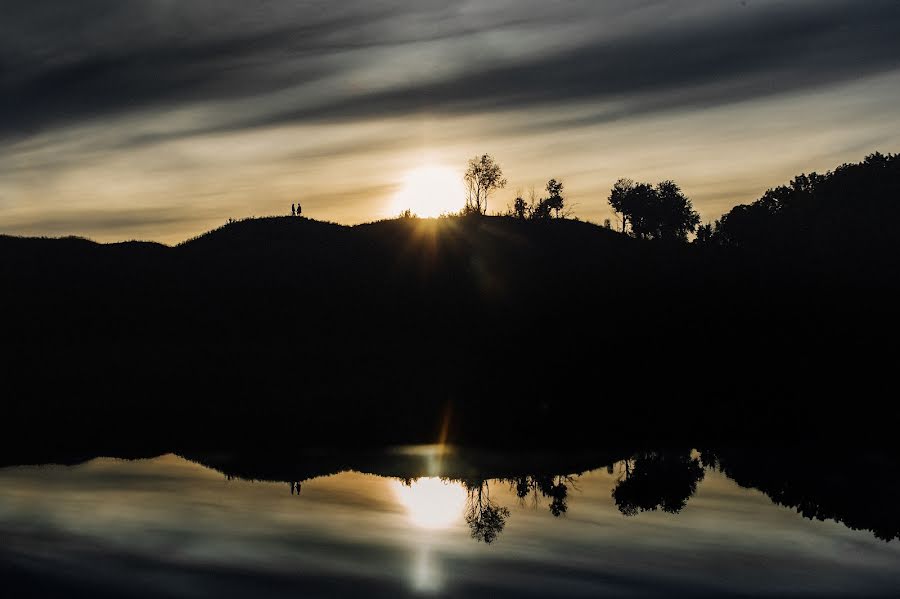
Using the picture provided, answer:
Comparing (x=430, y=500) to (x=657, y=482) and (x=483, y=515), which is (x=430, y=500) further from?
(x=657, y=482)

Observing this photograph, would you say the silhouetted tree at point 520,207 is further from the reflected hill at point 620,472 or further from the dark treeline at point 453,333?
the reflected hill at point 620,472

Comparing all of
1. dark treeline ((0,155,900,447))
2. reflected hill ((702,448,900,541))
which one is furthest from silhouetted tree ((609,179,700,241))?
reflected hill ((702,448,900,541))

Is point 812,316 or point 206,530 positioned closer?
point 206,530

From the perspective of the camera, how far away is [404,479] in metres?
29.6

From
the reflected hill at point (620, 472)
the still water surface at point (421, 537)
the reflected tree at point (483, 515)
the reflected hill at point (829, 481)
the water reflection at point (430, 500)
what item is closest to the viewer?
the still water surface at point (421, 537)

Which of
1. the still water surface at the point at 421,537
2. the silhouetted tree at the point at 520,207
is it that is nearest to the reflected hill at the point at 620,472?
the still water surface at the point at 421,537

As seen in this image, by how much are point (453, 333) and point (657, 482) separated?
45.9 m

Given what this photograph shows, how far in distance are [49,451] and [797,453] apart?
95.4ft

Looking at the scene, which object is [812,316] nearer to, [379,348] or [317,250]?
[379,348]

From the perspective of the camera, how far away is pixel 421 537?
21859mm

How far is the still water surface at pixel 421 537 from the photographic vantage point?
57.9ft

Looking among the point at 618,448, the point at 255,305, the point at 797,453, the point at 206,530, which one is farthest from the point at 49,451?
the point at 255,305

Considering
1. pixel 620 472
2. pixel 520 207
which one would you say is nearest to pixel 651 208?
pixel 520 207

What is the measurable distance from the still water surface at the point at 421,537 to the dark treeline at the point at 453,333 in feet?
30.2
